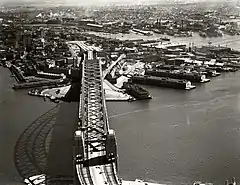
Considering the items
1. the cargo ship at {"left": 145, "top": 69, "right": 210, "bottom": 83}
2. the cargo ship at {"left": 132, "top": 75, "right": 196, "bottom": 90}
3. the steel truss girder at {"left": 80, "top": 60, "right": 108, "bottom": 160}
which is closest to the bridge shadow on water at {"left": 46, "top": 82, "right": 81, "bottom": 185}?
the steel truss girder at {"left": 80, "top": 60, "right": 108, "bottom": 160}

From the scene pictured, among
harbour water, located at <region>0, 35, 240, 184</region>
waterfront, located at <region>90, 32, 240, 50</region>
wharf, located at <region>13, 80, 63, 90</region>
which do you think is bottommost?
harbour water, located at <region>0, 35, 240, 184</region>

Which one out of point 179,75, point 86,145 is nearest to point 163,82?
point 179,75

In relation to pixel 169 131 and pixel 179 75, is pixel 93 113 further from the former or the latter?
pixel 179 75

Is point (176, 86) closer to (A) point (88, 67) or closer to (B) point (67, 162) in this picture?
(A) point (88, 67)

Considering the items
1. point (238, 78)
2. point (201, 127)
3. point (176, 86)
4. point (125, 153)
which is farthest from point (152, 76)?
point (125, 153)

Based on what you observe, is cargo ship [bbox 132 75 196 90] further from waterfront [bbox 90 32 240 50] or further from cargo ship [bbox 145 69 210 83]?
waterfront [bbox 90 32 240 50]

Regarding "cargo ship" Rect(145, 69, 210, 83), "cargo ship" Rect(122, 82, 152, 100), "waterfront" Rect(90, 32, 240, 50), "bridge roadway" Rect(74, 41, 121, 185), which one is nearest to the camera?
"bridge roadway" Rect(74, 41, 121, 185)
